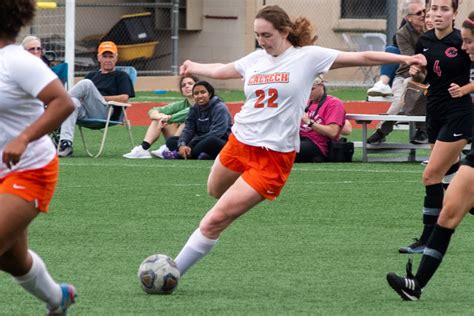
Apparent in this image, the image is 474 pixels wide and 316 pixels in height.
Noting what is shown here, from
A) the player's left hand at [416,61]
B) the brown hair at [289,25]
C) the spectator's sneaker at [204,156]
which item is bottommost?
the spectator's sneaker at [204,156]

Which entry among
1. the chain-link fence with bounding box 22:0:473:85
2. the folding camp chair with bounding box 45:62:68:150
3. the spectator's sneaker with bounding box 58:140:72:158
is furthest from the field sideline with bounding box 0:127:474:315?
the chain-link fence with bounding box 22:0:473:85

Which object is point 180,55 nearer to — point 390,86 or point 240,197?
point 390,86

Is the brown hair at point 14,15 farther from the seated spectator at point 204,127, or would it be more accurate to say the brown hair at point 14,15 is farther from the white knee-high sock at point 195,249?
the seated spectator at point 204,127

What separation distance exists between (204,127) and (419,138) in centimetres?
268

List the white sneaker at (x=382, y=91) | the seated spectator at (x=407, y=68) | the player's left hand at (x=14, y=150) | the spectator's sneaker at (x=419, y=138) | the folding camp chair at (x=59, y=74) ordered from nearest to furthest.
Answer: the player's left hand at (x=14, y=150)
the seated spectator at (x=407, y=68)
the spectator's sneaker at (x=419, y=138)
the white sneaker at (x=382, y=91)
the folding camp chair at (x=59, y=74)

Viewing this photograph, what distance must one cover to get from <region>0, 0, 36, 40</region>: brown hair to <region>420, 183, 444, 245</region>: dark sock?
424 centimetres

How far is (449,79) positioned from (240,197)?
236 cm

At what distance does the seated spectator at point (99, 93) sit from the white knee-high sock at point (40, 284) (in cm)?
1001

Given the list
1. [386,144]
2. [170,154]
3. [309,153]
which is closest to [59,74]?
[170,154]

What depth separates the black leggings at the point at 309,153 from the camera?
16.6 m

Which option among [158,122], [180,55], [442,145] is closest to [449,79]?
[442,145]

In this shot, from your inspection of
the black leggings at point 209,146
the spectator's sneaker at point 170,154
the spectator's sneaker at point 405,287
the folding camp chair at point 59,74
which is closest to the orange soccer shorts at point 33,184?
the spectator's sneaker at point 405,287

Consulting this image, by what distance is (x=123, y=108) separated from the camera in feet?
58.1

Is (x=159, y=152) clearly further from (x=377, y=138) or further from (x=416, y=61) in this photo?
(x=416, y=61)
